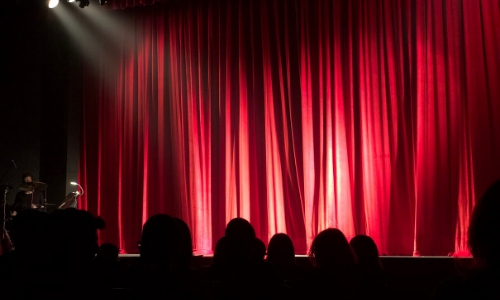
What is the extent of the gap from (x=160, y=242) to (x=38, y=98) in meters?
7.80

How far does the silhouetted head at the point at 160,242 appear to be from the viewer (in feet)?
8.19

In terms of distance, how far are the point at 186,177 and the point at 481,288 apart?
6726 millimetres

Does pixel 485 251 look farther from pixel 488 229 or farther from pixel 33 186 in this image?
pixel 33 186

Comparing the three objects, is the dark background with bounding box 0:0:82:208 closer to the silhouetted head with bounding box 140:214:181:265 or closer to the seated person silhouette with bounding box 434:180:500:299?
the silhouetted head with bounding box 140:214:181:265

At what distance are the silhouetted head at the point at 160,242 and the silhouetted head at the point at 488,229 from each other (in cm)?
156

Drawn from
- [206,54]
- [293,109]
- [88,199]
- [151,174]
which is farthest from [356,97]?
[88,199]

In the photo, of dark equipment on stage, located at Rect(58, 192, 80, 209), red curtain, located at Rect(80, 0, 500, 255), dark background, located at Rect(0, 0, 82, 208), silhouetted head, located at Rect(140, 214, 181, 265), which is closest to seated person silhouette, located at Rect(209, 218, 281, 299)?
silhouetted head, located at Rect(140, 214, 181, 265)

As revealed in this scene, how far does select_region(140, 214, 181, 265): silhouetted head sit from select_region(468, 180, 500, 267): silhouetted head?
156 centimetres

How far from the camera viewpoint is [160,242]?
2506mm

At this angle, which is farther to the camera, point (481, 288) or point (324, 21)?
point (324, 21)

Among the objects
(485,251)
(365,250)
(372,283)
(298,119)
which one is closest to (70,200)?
(298,119)

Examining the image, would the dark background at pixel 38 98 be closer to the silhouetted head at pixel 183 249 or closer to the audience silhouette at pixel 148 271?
the audience silhouette at pixel 148 271

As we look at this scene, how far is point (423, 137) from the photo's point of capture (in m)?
6.65

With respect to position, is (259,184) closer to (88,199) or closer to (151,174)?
(151,174)
